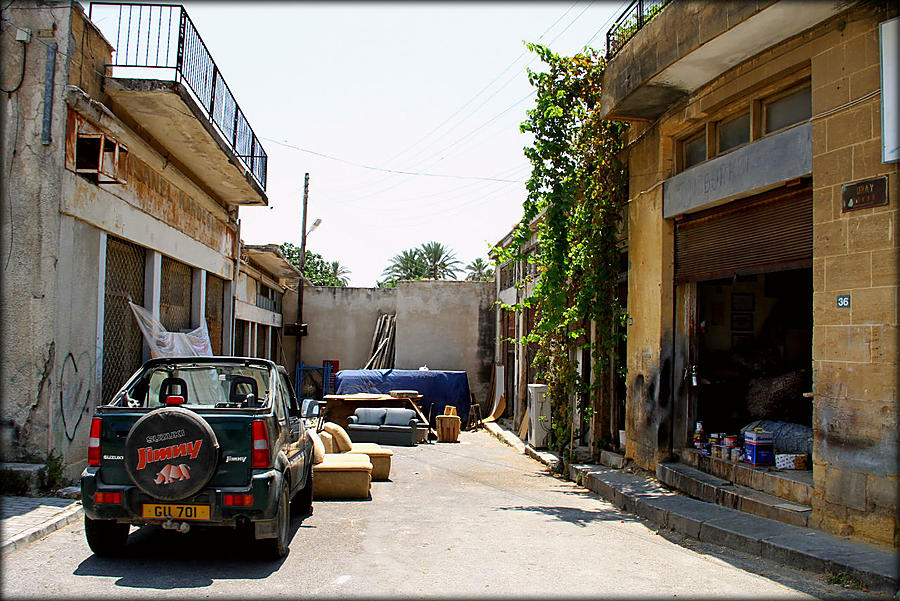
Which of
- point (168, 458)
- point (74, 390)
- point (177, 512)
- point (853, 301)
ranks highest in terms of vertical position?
point (853, 301)

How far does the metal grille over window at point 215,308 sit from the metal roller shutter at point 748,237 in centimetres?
986

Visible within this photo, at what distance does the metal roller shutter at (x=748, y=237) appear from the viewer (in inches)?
311

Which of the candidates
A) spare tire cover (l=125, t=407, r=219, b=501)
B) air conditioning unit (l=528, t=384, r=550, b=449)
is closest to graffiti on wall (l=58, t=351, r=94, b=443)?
spare tire cover (l=125, t=407, r=219, b=501)

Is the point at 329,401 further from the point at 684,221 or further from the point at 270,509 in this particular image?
the point at 270,509

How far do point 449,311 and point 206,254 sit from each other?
12992 millimetres

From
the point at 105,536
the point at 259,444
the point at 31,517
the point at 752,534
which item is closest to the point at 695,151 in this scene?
the point at 752,534

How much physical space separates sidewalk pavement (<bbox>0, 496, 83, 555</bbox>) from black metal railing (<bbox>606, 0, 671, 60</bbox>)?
928 centimetres

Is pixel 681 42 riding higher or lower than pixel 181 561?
higher

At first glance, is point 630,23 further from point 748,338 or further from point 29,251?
point 29,251

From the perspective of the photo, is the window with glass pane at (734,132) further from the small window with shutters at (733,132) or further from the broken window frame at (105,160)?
the broken window frame at (105,160)

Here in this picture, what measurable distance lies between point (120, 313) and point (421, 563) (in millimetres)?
6389

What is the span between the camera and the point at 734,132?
934cm

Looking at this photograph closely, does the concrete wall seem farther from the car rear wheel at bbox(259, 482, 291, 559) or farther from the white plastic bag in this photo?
the car rear wheel at bbox(259, 482, 291, 559)

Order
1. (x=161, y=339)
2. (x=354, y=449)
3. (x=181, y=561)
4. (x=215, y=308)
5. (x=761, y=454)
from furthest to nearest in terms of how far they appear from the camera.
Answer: (x=215, y=308) → (x=354, y=449) → (x=161, y=339) → (x=761, y=454) → (x=181, y=561)
